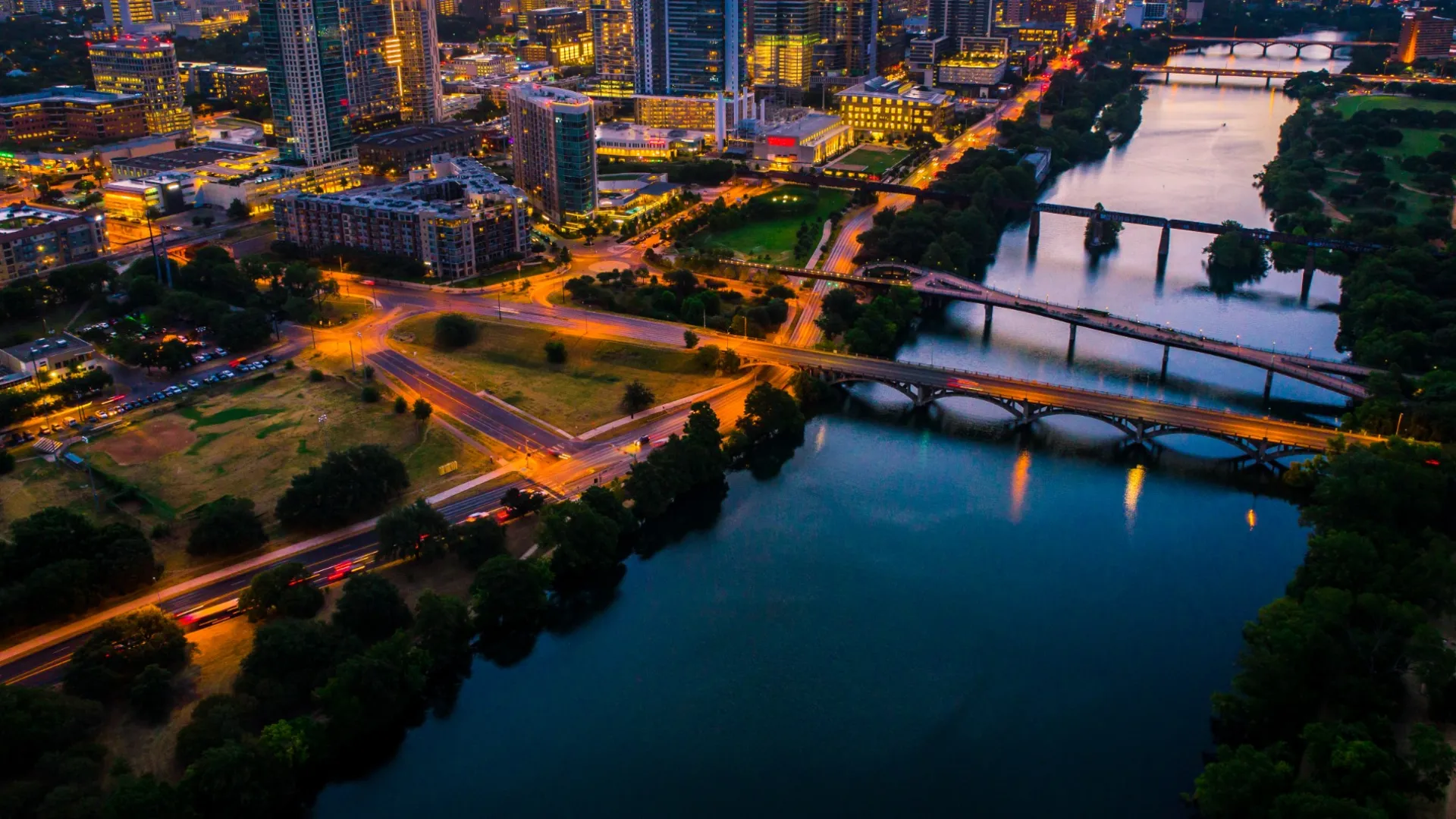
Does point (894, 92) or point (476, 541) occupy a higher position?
point (894, 92)

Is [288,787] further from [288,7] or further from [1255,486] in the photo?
[288,7]

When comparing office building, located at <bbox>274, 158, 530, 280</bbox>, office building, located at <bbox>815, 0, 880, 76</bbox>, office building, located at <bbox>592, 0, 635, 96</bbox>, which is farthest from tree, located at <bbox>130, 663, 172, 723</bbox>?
office building, located at <bbox>815, 0, 880, 76</bbox>

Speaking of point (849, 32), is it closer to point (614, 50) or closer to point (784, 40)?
point (784, 40)

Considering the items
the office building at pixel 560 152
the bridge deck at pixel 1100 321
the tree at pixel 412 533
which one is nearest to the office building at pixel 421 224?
the office building at pixel 560 152

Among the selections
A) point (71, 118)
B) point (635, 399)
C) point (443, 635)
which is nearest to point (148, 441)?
point (635, 399)

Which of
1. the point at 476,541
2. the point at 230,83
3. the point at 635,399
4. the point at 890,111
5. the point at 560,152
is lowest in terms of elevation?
the point at 476,541

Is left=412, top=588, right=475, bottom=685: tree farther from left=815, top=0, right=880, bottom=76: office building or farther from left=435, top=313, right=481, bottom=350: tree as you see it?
left=815, top=0, right=880, bottom=76: office building
